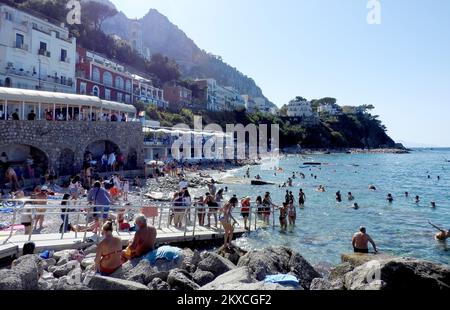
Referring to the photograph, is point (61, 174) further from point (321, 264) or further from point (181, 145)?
point (181, 145)

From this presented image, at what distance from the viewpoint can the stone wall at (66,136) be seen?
21.9 m

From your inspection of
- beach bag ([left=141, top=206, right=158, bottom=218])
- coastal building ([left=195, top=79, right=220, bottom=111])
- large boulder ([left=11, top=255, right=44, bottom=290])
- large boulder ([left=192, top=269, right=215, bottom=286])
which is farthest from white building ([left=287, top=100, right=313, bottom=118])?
large boulder ([left=11, top=255, right=44, bottom=290])

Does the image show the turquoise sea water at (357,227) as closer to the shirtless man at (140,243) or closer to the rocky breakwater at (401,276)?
the rocky breakwater at (401,276)

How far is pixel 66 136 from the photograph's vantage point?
81.0 ft

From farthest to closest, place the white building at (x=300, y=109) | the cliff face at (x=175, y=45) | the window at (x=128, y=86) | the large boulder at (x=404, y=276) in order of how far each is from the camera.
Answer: the cliff face at (x=175, y=45) < the white building at (x=300, y=109) < the window at (x=128, y=86) < the large boulder at (x=404, y=276)

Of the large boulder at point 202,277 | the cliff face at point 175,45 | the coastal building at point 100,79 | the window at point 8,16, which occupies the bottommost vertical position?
the large boulder at point 202,277

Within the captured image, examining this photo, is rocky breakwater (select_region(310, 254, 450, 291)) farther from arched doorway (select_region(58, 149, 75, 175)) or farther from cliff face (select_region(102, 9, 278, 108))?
cliff face (select_region(102, 9, 278, 108))

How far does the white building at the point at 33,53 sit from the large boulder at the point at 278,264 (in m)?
31.9

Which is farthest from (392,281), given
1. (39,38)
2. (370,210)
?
(39,38)

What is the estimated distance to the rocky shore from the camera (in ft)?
20.2

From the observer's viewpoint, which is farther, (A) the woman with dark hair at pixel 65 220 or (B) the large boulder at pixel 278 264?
(A) the woman with dark hair at pixel 65 220

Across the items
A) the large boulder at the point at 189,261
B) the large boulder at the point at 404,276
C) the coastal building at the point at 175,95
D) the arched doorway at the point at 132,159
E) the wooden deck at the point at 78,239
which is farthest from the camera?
the coastal building at the point at 175,95

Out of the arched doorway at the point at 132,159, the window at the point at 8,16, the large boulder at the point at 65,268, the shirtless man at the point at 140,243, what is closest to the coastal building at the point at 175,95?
the window at the point at 8,16

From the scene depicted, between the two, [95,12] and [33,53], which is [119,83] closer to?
[33,53]
